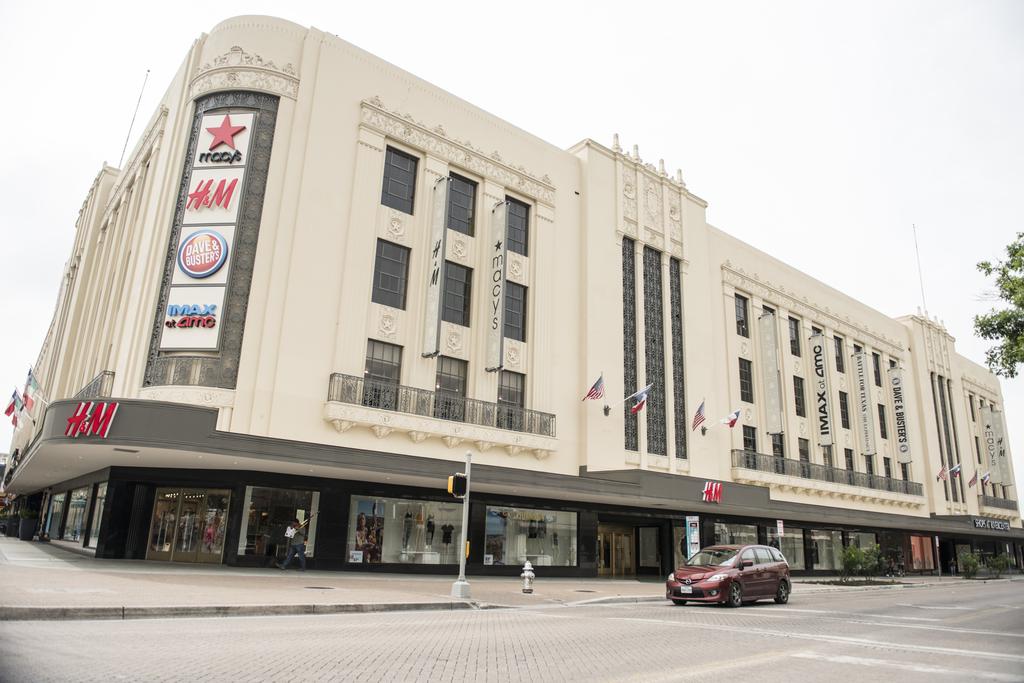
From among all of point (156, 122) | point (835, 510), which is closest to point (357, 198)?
point (156, 122)

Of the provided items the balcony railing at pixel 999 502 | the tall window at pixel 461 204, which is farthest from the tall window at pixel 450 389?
the balcony railing at pixel 999 502

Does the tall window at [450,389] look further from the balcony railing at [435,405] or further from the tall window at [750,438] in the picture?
the tall window at [750,438]

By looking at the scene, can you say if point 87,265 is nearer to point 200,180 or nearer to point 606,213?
point 200,180

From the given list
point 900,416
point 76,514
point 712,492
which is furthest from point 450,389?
point 900,416

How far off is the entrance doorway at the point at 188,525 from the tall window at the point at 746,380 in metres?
26.4

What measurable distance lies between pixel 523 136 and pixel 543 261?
563cm

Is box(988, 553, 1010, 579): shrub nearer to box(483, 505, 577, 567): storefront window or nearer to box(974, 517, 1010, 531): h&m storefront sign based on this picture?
box(974, 517, 1010, 531): h&m storefront sign

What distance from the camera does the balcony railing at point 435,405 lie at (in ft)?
73.0

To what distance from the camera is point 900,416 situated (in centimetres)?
4619

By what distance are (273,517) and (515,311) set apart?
39.8 feet

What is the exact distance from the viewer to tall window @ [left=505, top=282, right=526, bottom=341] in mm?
27844

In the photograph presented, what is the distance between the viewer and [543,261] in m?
29.4

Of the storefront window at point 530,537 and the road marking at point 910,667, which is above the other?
the storefront window at point 530,537

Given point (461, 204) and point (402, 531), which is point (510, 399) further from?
point (461, 204)
